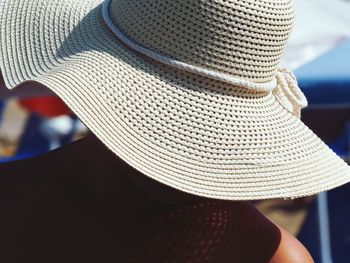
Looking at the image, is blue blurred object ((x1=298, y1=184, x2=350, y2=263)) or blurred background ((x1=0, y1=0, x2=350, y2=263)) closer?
blurred background ((x1=0, y1=0, x2=350, y2=263))

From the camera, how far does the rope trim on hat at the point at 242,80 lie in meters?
1.26

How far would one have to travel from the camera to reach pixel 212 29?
1.26 m

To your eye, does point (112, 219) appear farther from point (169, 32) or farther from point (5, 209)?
point (169, 32)

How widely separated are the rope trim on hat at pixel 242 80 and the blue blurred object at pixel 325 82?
133 centimetres

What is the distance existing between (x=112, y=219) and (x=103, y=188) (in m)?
0.06

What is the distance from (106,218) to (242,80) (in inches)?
13.1

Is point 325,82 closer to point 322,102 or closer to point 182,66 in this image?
point 322,102

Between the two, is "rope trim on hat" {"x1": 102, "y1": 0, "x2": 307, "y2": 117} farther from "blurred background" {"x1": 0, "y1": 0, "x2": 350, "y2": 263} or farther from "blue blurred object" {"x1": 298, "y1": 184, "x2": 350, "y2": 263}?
"blue blurred object" {"x1": 298, "y1": 184, "x2": 350, "y2": 263}

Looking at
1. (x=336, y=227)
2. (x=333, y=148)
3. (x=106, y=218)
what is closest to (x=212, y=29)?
(x=106, y=218)

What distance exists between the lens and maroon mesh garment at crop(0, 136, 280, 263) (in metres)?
1.38

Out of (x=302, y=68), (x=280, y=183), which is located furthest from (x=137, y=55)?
(x=302, y=68)

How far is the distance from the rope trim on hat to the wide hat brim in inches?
0.5

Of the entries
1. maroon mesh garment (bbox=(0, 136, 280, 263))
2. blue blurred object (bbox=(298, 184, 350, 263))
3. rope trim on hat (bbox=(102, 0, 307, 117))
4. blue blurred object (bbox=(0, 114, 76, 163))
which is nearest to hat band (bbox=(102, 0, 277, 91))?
rope trim on hat (bbox=(102, 0, 307, 117))

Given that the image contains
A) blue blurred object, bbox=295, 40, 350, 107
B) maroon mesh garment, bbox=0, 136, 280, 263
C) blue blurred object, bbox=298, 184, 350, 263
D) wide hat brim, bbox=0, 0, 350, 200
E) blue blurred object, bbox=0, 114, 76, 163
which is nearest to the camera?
wide hat brim, bbox=0, 0, 350, 200
